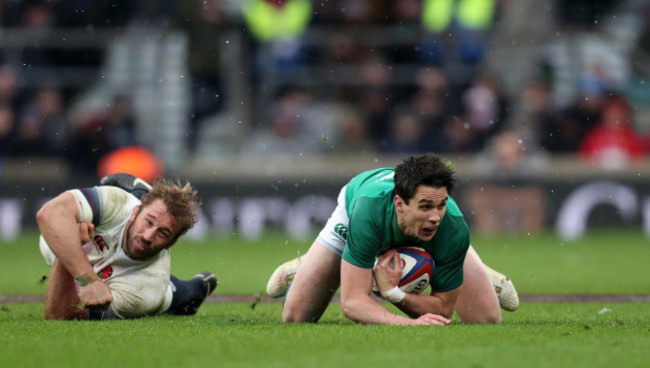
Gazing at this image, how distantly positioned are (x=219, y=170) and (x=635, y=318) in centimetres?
1227

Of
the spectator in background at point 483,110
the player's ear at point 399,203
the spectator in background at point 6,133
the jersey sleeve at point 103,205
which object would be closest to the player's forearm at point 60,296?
the jersey sleeve at point 103,205

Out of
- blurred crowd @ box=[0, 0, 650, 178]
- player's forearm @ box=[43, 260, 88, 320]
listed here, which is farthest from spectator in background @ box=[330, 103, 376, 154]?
player's forearm @ box=[43, 260, 88, 320]

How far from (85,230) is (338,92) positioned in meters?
12.9

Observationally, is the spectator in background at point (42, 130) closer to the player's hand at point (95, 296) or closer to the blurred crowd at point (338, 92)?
the blurred crowd at point (338, 92)

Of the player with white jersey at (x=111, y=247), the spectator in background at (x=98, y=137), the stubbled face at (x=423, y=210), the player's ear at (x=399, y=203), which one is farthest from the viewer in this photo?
the spectator in background at (x=98, y=137)

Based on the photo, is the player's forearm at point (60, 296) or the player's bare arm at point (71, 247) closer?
the player's bare arm at point (71, 247)

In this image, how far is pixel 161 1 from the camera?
2131 cm

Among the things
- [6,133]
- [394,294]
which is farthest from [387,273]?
[6,133]

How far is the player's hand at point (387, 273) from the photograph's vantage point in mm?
7855

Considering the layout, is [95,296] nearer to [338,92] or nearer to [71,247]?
[71,247]

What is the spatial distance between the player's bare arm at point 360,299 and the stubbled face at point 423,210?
45 centimetres

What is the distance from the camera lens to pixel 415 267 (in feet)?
25.7

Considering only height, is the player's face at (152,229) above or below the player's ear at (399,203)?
below

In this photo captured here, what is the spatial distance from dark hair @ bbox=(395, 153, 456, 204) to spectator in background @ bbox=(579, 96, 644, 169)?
536 inches
